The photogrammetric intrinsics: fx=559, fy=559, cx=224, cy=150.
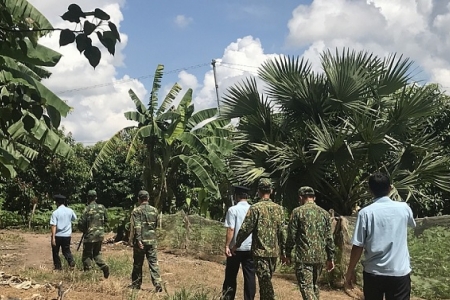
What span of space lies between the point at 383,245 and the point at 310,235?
197cm

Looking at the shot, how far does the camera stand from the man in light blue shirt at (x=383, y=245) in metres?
4.78

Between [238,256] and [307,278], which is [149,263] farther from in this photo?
[307,278]

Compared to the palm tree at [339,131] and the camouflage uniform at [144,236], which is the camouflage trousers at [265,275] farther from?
the palm tree at [339,131]

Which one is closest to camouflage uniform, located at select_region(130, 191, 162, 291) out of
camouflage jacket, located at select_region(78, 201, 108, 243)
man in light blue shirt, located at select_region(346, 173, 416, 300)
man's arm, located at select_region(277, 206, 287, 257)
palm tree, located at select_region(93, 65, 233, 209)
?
camouflage jacket, located at select_region(78, 201, 108, 243)

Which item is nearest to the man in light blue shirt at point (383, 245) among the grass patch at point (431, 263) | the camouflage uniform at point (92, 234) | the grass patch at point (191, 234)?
the grass patch at point (431, 263)

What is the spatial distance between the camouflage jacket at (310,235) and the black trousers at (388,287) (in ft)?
5.96

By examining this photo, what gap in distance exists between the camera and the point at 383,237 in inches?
190

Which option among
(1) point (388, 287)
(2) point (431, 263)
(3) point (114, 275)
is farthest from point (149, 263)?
(1) point (388, 287)

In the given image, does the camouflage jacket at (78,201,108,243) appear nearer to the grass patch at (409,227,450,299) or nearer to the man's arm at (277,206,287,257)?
the man's arm at (277,206,287,257)

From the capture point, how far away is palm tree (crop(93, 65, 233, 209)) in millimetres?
16584

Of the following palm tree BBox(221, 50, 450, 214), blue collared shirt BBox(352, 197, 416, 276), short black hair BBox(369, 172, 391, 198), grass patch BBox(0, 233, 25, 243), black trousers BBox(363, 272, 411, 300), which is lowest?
black trousers BBox(363, 272, 411, 300)

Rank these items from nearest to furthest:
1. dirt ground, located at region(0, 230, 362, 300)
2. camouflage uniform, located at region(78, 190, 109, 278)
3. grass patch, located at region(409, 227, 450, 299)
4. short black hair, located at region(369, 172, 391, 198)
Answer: short black hair, located at region(369, 172, 391, 198) → dirt ground, located at region(0, 230, 362, 300) → grass patch, located at region(409, 227, 450, 299) → camouflage uniform, located at region(78, 190, 109, 278)

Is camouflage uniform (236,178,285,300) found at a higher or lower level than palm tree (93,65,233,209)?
lower

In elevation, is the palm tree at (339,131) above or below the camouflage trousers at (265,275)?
above
